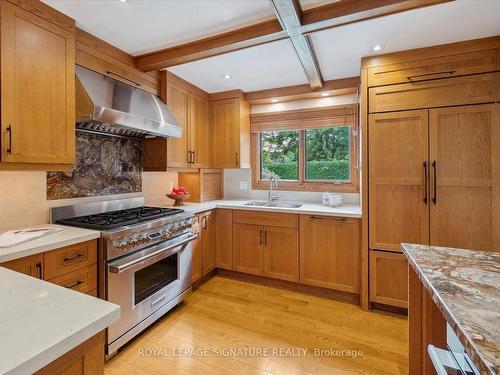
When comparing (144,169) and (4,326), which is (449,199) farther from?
(144,169)

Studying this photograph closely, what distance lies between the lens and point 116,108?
2.01m

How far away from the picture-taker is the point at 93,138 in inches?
89.6

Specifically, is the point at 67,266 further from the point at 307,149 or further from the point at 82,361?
the point at 307,149

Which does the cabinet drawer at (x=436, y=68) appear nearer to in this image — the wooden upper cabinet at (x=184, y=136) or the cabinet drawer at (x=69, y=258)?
the wooden upper cabinet at (x=184, y=136)

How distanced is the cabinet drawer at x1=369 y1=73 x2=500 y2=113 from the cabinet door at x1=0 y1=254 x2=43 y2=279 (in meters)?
2.72

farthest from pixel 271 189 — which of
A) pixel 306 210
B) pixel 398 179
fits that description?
pixel 398 179

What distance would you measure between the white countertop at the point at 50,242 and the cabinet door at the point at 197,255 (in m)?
1.12

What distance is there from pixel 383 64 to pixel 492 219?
5.15 ft

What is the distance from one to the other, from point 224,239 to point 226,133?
1.39 m

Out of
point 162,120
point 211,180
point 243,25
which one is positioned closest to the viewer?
point 243,25

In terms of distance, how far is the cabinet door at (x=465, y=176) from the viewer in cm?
201

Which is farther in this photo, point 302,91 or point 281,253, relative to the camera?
point 302,91

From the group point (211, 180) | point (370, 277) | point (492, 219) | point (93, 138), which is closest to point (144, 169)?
point (93, 138)

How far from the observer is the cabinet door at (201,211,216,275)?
2.88 m
